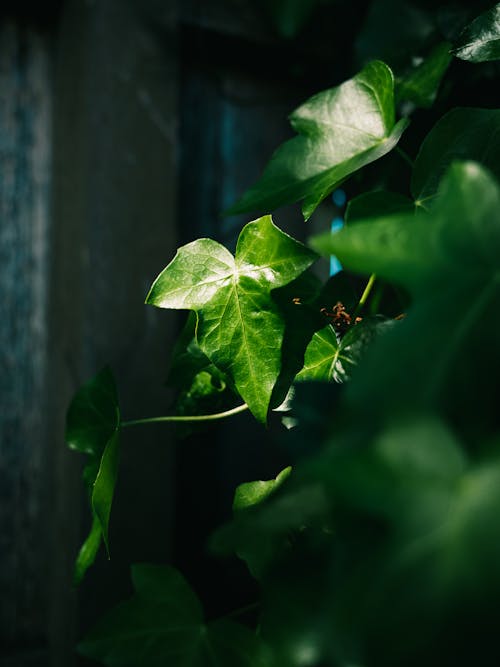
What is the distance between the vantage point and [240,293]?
1.58 ft

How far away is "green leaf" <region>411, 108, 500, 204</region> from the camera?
0.44 metres

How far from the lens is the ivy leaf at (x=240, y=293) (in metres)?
0.46

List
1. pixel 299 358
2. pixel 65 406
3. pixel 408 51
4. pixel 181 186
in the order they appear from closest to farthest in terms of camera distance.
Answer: pixel 299 358 → pixel 408 51 → pixel 65 406 → pixel 181 186

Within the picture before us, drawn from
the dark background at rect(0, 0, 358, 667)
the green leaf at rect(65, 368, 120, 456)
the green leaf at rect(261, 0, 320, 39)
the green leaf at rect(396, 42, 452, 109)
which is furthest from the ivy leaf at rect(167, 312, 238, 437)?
the green leaf at rect(261, 0, 320, 39)

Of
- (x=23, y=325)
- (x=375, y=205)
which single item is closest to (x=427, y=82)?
(x=375, y=205)

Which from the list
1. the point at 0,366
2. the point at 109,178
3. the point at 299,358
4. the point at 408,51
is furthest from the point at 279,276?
the point at 0,366

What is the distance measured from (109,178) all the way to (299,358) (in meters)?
0.91

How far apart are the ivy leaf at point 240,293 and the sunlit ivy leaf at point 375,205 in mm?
46

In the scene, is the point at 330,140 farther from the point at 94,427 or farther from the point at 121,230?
the point at 121,230

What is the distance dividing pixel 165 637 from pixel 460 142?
0.45m

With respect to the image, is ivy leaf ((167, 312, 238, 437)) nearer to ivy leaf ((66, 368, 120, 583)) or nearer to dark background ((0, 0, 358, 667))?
ivy leaf ((66, 368, 120, 583))

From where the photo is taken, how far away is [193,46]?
4.60ft

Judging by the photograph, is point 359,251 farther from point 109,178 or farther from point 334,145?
point 109,178

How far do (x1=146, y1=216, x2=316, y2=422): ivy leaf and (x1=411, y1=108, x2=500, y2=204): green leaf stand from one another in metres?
0.12
